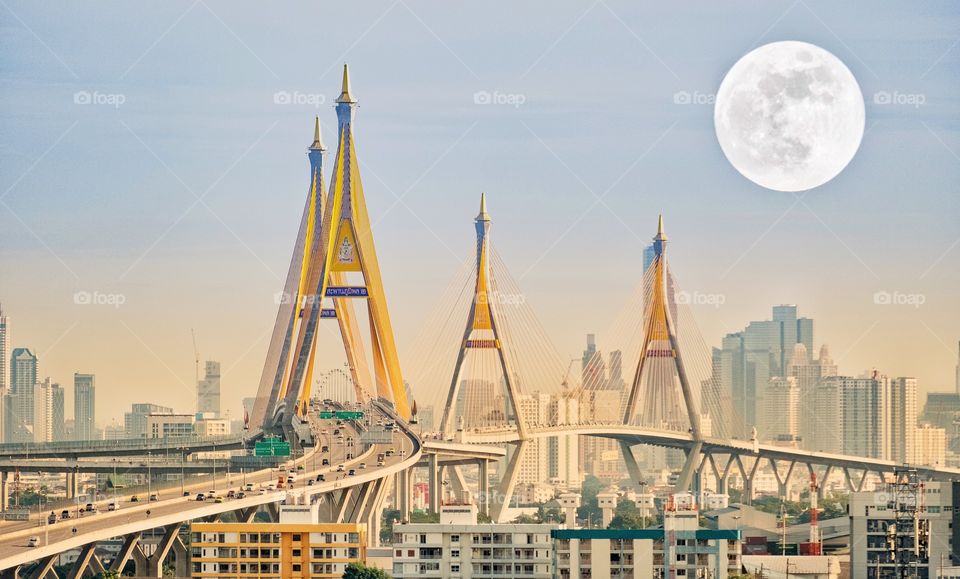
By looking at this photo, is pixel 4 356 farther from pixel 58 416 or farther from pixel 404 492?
pixel 404 492

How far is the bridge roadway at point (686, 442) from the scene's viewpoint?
56.2 m

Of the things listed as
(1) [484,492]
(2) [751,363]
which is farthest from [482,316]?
(2) [751,363]

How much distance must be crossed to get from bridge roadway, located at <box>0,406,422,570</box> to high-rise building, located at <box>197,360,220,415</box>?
29773mm

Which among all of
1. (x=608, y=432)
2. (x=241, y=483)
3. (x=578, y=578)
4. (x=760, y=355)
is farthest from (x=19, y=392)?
(x=578, y=578)

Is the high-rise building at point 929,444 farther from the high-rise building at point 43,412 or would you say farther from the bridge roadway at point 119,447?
the bridge roadway at point 119,447

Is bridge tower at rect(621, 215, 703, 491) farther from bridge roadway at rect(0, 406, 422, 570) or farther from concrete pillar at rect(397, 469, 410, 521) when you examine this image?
bridge roadway at rect(0, 406, 422, 570)

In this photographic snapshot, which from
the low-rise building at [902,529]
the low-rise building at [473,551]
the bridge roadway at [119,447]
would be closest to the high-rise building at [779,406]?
the bridge roadway at [119,447]

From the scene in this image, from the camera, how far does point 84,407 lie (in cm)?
6550

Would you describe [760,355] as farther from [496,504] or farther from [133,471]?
[133,471]

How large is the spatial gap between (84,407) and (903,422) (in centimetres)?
2719

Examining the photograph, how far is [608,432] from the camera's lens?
193 ft

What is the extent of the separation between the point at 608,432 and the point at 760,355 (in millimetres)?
17463

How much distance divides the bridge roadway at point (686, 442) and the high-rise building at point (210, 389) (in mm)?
13126

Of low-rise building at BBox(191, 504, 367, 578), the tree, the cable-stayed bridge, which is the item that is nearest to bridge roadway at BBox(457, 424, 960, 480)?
the cable-stayed bridge
